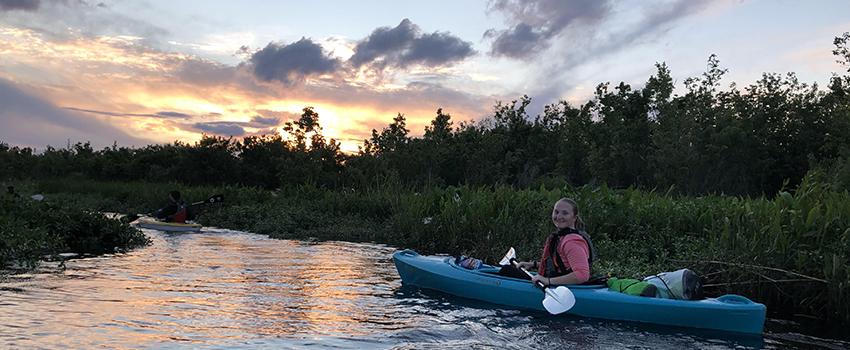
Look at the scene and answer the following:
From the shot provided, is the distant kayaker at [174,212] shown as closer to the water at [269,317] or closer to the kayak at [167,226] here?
the kayak at [167,226]

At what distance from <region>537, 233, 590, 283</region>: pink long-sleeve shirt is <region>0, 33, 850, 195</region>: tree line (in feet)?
63.8

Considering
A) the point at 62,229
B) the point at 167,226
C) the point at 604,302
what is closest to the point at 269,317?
the point at 604,302

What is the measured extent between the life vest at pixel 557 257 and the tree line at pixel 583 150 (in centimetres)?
1919

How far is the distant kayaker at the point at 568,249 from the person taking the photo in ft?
22.2

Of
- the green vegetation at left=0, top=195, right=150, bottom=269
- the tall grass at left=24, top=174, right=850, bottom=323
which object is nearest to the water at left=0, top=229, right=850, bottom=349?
the green vegetation at left=0, top=195, right=150, bottom=269

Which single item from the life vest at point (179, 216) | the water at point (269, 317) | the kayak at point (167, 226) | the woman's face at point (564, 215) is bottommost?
the water at point (269, 317)

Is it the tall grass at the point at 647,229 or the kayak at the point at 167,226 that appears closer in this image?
the tall grass at the point at 647,229

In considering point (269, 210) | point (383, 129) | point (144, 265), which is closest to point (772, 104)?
point (383, 129)

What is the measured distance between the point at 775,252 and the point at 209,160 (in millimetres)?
38598

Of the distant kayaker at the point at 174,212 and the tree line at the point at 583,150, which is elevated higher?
the tree line at the point at 583,150

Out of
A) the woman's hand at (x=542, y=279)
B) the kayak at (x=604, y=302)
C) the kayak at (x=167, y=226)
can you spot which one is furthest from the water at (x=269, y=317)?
the kayak at (x=167, y=226)

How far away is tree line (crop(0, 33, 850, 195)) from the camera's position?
31.0m

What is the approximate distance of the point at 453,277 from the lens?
798 centimetres

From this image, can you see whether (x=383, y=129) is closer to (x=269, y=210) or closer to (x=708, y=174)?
(x=708, y=174)
